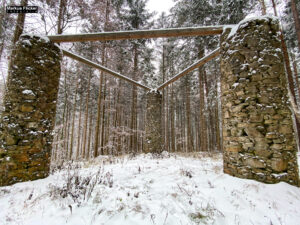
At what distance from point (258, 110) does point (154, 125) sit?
5.73 m

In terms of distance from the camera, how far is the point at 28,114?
129 inches

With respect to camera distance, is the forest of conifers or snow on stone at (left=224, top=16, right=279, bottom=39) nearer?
snow on stone at (left=224, top=16, right=279, bottom=39)

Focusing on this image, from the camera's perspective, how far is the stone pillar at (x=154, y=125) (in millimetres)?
7981

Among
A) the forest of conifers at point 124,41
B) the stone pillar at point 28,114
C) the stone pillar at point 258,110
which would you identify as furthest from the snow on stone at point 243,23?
the forest of conifers at point 124,41

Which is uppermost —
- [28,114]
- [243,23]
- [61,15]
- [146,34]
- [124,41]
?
[124,41]

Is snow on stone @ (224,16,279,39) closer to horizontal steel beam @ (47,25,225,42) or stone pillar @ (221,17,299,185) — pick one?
stone pillar @ (221,17,299,185)

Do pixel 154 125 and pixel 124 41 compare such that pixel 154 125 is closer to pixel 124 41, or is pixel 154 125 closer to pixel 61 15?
pixel 61 15

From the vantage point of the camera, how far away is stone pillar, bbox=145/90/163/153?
7981 mm

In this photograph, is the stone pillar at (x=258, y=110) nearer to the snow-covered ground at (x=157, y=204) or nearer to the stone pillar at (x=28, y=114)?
the snow-covered ground at (x=157, y=204)

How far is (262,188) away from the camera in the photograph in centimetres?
250

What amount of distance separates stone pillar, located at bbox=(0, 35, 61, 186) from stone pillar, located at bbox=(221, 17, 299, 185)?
4.90 m

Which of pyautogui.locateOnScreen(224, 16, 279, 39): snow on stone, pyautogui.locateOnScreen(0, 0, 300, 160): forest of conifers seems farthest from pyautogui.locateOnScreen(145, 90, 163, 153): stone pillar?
pyautogui.locateOnScreen(224, 16, 279, 39): snow on stone

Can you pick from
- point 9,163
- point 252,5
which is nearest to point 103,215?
point 9,163

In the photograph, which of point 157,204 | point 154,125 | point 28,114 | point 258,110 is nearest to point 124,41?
point 154,125
